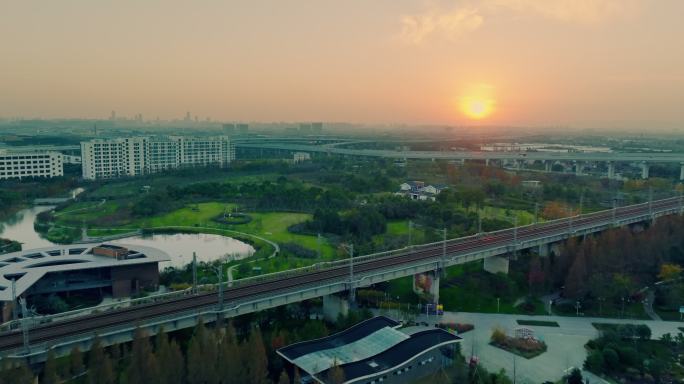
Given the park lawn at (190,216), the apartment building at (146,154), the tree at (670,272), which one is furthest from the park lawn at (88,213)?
the tree at (670,272)

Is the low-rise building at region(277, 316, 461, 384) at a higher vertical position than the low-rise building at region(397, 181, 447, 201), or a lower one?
lower

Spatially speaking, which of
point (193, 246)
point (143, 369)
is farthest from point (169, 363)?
point (193, 246)

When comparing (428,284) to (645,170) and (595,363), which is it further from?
(645,170)

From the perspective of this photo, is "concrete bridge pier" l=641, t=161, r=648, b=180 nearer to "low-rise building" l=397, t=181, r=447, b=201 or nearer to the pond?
"low-rise building" l=397, t=181, r=447, b=201

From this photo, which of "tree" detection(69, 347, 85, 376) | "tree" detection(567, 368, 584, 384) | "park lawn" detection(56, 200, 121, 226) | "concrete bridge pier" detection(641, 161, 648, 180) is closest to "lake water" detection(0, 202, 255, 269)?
"park lawn" detection(56, 200, 121, 226)

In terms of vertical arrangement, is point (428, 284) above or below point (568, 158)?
below
